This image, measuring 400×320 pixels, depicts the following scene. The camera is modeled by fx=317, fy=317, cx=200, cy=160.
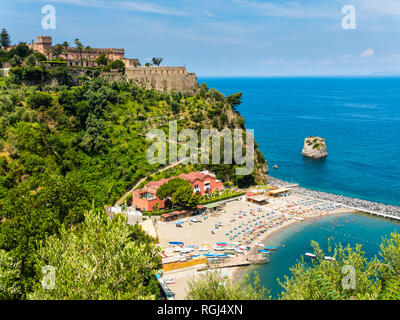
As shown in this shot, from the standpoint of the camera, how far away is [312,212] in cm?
4200

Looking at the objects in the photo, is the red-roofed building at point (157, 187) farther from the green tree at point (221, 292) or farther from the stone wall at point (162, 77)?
the stone wall at point (162, 77)

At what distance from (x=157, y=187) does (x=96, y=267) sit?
91.0 feet

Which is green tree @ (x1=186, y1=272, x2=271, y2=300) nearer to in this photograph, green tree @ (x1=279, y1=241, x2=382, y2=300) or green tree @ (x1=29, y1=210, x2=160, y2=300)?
green tree @ (x1=279, y1=241, x2=382, y2=300)

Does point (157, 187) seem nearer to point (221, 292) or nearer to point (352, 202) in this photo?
point (221, 292)

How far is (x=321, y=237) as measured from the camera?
117 feet

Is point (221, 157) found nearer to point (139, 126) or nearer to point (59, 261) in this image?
point (139, 126)

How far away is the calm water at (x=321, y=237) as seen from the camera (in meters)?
29.9

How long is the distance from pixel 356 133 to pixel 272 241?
72135 millimetres

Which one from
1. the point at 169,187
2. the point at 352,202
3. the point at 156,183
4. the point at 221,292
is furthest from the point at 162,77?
the point at 221,292

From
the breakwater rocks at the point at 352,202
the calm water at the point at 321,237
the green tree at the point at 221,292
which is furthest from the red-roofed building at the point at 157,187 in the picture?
the green tree at the point at 221,292

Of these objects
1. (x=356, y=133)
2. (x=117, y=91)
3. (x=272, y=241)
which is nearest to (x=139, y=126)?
(x=117, y=91)

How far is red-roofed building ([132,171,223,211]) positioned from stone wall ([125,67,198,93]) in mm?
26988

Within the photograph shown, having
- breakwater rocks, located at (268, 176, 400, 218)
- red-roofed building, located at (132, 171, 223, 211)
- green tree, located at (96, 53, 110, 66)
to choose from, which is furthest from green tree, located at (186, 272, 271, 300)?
green tree, located at (96, 53, 110, 66)

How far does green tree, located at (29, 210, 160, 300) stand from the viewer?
38.8ft
